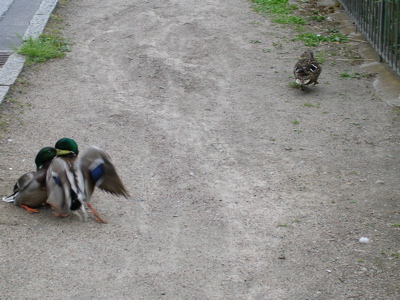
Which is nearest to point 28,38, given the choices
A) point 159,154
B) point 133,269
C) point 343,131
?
point 159,154

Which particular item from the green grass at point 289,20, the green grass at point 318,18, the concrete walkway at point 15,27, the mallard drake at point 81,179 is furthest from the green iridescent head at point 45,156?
the green grass at point 318,18

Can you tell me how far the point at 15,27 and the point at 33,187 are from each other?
6.63 m

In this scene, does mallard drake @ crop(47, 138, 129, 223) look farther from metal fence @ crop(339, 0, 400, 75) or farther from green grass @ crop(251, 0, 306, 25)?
green grass @ crop(251, 0, 306, 25)

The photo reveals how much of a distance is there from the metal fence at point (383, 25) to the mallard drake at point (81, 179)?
5303mm

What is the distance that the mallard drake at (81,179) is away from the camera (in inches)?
208

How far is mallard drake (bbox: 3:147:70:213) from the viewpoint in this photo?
5.45 m

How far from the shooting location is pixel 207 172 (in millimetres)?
6473

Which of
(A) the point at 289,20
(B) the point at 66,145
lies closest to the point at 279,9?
(A) the point at 289,20

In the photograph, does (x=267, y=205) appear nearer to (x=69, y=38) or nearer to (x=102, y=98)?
(x=102, y=98)

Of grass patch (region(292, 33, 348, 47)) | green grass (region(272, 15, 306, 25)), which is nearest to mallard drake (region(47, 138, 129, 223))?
grass patch (region(292, 33, 348, 47))

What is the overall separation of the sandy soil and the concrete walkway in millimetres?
241

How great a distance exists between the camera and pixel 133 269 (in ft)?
15.6

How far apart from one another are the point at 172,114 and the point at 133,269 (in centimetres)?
356

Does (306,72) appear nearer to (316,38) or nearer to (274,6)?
(316,38)
